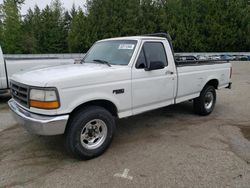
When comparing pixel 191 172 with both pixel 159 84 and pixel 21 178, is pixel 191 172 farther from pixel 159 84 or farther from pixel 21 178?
pixel 21 178

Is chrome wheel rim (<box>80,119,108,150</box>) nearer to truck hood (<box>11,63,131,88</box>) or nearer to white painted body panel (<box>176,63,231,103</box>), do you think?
truck hood (<box>11,63,131,88</box>)

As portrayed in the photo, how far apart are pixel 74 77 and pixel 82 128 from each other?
80 cm

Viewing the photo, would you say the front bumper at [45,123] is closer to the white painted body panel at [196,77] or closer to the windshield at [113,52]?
the windshield at [113,52]

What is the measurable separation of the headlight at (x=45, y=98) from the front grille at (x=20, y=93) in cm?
21

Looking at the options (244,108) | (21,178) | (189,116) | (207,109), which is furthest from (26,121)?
(244,108)

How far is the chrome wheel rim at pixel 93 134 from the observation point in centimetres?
386

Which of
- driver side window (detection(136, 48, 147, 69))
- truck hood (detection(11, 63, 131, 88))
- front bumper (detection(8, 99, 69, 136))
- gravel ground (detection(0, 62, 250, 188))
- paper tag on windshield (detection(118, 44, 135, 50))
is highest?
paper tag on windshield (detection(118, 44, 135, 50))

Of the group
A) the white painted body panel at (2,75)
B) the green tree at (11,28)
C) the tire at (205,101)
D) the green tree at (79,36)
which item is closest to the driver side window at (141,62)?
the tire at (205,101)

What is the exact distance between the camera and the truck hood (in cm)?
338

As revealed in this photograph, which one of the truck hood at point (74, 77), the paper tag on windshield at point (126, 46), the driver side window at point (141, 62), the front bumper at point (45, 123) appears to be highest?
the paper tag on windshield at point (126, 46)

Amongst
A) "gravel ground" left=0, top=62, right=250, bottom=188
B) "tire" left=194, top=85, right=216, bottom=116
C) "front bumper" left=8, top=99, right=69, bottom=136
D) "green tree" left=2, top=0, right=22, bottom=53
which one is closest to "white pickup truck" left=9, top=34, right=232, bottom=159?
"front bumper" left=8, top=99, right=69, bottom=136

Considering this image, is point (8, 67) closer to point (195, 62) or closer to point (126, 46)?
point (126, 46)

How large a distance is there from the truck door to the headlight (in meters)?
1.47

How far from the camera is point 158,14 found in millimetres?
43875
